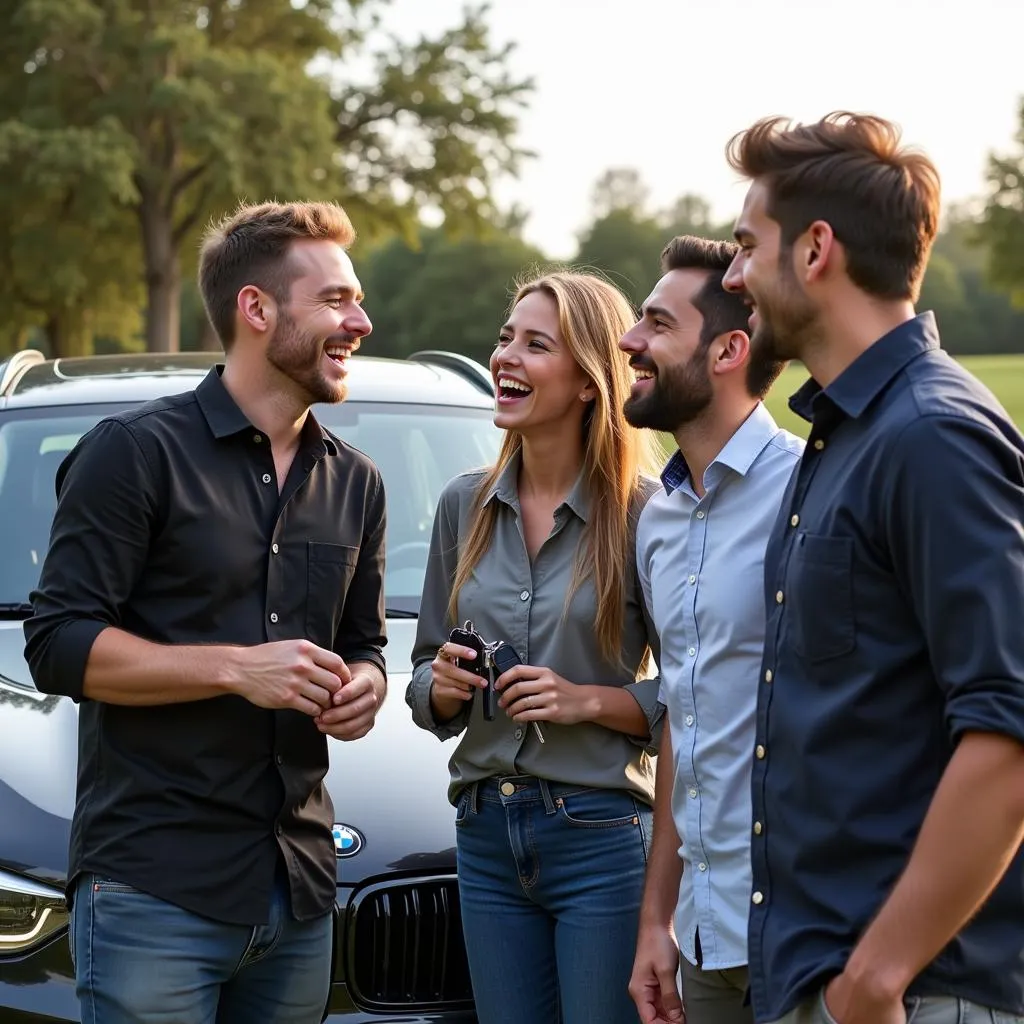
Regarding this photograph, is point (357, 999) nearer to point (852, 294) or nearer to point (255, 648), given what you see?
point (255, 648)

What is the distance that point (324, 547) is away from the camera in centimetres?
310

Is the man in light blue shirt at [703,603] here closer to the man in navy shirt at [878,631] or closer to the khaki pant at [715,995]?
the khaki pant at [715,995]

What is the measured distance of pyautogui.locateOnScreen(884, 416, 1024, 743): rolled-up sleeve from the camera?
1916mm

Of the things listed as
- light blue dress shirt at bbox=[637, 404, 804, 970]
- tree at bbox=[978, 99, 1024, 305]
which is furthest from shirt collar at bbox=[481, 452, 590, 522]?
tree at bbox=[978, 99, 1024, 305]

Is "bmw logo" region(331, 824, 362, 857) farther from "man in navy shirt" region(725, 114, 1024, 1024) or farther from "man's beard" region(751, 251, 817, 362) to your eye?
"man's beard" region(751, 251, 817, 362)

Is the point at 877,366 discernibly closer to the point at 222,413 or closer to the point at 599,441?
the point at 599,441

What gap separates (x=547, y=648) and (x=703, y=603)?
0.51m

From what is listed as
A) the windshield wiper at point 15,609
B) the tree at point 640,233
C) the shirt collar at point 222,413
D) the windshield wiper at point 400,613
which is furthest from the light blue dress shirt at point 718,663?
the tree at point 640,233

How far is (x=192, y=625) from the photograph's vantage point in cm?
292

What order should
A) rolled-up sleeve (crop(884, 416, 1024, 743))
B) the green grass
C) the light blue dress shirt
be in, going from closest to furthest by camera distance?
1. rolled-up sleeve (crop(884, 416, 1024, 743))
2. the light blue dress shirt
3. the green grass

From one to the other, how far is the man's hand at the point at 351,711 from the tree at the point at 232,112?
23.4 metres

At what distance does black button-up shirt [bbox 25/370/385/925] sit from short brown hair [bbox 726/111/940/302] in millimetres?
1244

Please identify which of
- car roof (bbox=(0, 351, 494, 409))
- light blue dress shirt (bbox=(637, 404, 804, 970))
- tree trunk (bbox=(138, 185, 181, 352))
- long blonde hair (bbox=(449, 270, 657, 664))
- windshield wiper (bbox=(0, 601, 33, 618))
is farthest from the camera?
tree trunk (bbox=(138, 185, 181, 352))

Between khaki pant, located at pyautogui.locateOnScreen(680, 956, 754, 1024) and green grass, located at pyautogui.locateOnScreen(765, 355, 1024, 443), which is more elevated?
khaki pant, located at pyautogui.locateOnScreen(680, 956, 754, 1024)
